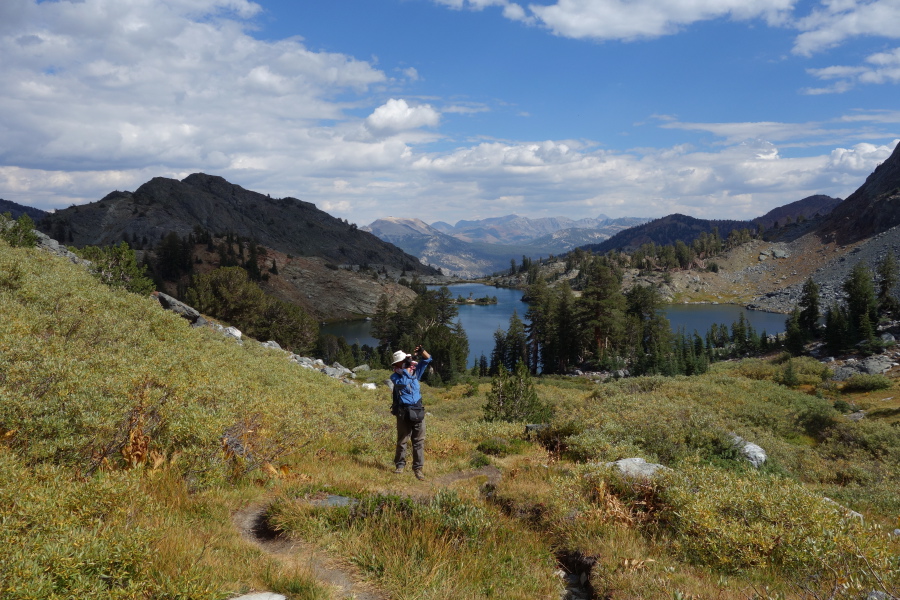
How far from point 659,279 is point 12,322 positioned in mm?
202594

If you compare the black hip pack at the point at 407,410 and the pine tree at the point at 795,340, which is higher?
the black hip pack at the point at 407,410

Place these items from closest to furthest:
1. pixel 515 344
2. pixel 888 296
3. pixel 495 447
→ pixel 495 447
pixel 515 344
pixel 888 296

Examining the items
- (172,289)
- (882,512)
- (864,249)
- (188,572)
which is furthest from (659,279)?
(188,572)

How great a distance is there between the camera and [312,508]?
687 centimetres

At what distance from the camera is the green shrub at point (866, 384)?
43344mm

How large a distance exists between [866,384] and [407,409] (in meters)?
53.2

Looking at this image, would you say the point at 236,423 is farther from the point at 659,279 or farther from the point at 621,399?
the point at 659,279

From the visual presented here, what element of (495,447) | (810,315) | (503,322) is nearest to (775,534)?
(495,447)

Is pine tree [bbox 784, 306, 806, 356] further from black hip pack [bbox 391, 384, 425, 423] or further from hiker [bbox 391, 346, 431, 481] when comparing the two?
black hip pack [bbox 391, 384, 425, 423]

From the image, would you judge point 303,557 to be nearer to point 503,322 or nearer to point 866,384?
point 866,384

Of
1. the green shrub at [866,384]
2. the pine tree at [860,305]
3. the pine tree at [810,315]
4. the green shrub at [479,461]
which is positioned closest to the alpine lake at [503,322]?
the pine tree at [810,315]

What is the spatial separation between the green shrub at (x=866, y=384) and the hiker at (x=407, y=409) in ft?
171

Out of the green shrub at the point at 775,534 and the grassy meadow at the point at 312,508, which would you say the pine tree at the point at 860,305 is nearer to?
the grassy meadow at the point at 312,508

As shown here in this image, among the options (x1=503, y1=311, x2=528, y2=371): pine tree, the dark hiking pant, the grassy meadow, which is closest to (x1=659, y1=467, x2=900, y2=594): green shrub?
the grassy meadow
